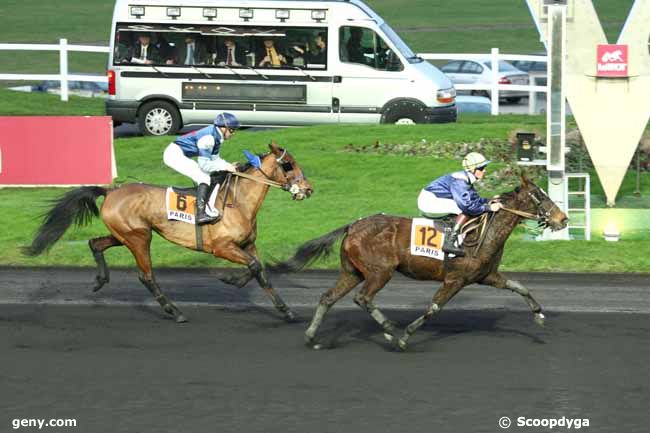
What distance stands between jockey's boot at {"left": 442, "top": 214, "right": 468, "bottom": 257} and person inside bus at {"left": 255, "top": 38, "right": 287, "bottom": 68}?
49.3 feet

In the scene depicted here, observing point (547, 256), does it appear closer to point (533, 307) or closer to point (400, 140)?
point (533, 307)

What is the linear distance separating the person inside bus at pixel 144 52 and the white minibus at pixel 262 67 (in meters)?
0.02

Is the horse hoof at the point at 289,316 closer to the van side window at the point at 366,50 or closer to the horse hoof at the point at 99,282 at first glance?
the horse hoof at the point at 99,282

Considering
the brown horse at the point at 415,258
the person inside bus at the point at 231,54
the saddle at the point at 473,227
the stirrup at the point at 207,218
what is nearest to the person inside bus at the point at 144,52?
the person inside bus at the point at 231,54

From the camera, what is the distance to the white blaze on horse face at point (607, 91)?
20.1m

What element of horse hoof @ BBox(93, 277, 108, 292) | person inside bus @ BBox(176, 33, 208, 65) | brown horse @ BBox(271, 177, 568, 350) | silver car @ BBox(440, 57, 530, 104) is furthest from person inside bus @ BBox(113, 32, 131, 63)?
brown horse @ BBox(271, 177, 568, 350)

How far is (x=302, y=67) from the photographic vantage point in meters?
26.7

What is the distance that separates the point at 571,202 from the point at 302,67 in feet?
27.0

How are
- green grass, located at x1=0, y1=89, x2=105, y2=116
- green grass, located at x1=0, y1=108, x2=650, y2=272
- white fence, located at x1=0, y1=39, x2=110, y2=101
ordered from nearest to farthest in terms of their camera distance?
green grass, located at x1=0, y1=108, x2=650, y2=272
white fence, located at x1=0, y1=39, x2=110, y2=101
green grass, located at x1=0, y1=89, x2=105, y2=116

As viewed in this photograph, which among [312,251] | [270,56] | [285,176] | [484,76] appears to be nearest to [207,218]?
[285,176]

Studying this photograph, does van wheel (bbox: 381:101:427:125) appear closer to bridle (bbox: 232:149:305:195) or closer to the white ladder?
the white ladder

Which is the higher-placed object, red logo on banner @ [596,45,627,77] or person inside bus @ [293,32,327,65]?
person inside bus @ [293,32,327,65]

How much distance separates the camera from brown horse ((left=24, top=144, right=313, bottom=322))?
13.2 m

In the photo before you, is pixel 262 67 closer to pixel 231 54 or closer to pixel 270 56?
pixel 270 56
